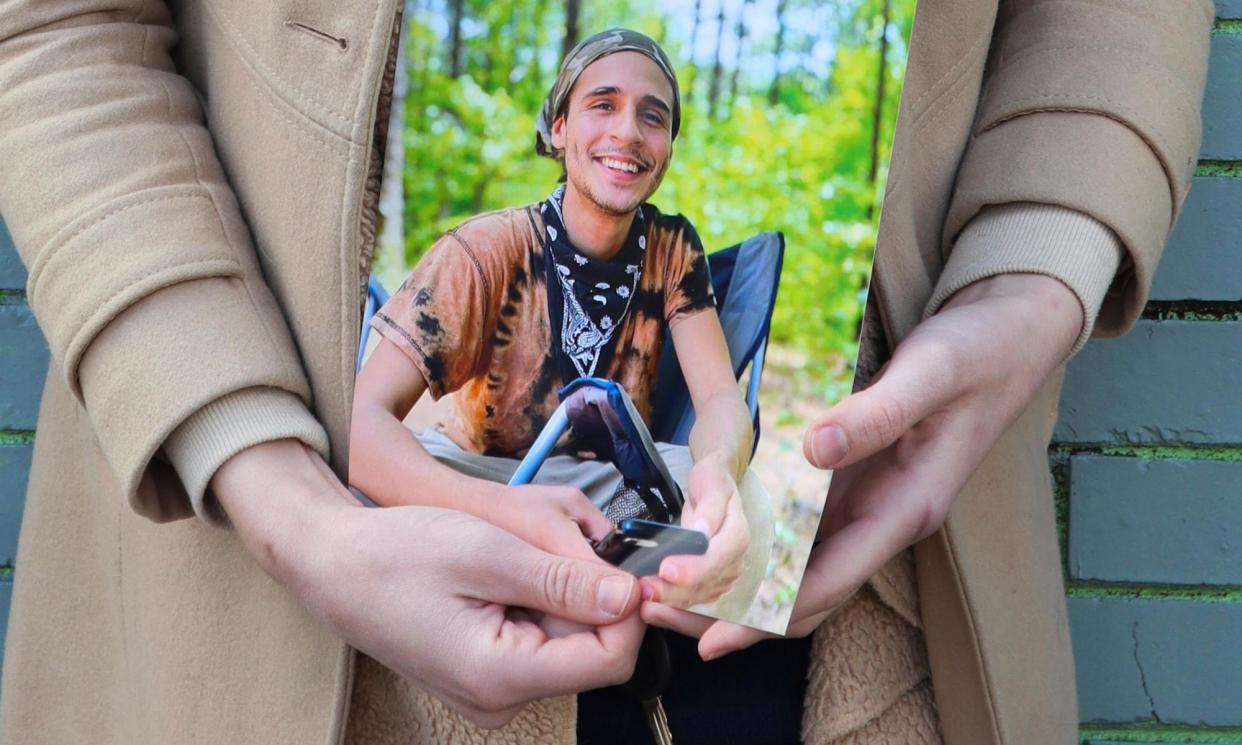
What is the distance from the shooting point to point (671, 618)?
56 cm

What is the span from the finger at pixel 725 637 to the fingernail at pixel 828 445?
93mm

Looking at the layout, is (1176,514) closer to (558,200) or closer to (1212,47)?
(1212,47)

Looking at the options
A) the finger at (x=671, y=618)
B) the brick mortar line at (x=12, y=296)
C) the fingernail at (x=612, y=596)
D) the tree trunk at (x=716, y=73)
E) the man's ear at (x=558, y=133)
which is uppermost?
the tree trunk at (x=716, y=73)

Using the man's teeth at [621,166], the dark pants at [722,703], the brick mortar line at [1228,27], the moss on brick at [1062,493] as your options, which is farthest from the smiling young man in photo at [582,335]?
the brick mortar line at [1228,27]

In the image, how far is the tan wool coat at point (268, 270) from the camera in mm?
604

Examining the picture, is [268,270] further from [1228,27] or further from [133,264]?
[1228,27]

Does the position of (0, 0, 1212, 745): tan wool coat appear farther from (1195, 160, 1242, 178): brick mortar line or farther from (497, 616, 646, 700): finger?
(1195, 160, 1242, 178): brick mortar line

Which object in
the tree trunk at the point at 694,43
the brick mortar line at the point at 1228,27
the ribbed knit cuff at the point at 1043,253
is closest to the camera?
the tree trunk at the point at 694,43

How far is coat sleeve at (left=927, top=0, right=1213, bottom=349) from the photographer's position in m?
0.67

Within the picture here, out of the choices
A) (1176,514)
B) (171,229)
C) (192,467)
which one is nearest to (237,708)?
(192,467)

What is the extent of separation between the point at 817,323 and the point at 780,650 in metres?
0.26

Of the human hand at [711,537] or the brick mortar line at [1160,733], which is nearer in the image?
the human hand at [711,537]

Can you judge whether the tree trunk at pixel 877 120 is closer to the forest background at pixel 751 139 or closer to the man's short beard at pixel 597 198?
the forest background at pixel 751 139

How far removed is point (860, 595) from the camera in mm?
692
